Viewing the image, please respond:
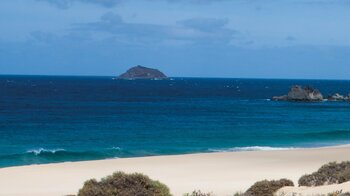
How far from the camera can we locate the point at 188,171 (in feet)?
92.4

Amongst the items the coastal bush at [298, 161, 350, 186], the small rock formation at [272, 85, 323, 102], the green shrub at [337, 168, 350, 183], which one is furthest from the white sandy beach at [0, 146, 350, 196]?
the small rock formation at [272, 85, 323, 102]

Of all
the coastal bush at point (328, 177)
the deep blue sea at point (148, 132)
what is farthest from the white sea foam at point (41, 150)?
the coastal bush at point (328, 177)

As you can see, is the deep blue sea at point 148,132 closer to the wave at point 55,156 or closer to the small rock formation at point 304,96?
the wave at point 55,156

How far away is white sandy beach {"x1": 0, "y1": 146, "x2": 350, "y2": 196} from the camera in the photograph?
2261 centimetres

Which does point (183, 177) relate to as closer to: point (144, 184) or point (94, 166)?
point (94, 166)

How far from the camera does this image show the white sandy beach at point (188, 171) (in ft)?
74.2

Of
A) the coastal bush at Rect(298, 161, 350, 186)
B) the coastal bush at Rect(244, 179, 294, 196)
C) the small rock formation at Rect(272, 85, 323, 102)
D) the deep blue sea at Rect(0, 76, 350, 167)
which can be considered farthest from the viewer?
the small rock formation at Rect(272, 85, 323, 102)

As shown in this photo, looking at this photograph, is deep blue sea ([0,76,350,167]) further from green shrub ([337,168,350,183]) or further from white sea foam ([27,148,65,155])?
green shrub ([337,168,350,183])

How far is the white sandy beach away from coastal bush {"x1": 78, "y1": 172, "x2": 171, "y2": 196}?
7.04 metres

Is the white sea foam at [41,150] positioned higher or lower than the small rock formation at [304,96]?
lower

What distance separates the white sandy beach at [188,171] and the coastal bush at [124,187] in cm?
704

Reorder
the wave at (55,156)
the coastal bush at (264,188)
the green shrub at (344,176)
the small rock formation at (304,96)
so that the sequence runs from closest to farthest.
A: the coastal bush at (264,188) → the green shrub at (344,176) → the wave at (55,156) → the small rock formation at (304,96)

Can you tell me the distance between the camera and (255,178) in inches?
1000

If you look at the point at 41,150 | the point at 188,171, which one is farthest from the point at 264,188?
the point at 41,150
